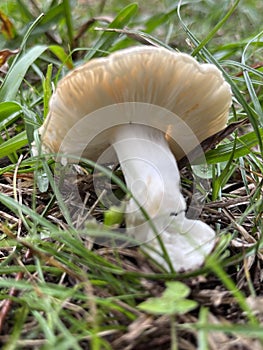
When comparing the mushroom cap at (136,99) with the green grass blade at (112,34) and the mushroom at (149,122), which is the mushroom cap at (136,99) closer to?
the mushroom at (149,122)

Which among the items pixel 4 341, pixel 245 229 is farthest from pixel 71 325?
pixel 245 229

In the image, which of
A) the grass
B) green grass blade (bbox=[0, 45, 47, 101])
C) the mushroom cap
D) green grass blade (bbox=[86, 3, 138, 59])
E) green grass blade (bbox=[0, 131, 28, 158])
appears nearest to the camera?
the grass

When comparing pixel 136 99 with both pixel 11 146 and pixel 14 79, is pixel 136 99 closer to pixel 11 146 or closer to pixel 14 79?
pixel 11 146

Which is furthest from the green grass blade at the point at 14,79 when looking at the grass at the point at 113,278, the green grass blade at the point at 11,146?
the green grass blade at the point at 11,146

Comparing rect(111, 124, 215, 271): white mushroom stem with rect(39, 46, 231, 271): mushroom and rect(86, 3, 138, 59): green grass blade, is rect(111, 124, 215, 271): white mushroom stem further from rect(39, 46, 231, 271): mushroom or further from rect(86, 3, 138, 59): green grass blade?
rect(86, 3, 138, 59): green grass blade

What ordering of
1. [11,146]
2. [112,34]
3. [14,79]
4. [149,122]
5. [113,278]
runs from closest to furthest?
1. [113,278]
2. [149,122]
3. [11,146]
4. [14,79]
5. [112,34]

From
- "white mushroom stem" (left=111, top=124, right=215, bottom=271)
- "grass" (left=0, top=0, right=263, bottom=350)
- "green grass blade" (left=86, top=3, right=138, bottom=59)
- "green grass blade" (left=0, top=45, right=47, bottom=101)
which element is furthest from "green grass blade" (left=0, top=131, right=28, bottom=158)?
"green grass blade" (left=86, top=3, right=138, bottom=59)

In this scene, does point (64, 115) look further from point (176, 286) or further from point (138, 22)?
point (138, 22)

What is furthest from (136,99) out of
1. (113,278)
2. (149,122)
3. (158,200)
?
(113,278)
